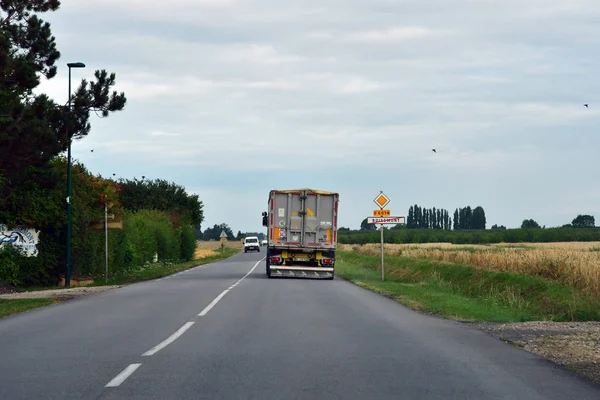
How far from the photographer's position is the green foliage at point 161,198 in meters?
91.7

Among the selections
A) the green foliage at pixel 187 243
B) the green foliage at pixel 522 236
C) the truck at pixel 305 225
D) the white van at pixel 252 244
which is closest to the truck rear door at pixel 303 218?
the truck at pixel 305 225

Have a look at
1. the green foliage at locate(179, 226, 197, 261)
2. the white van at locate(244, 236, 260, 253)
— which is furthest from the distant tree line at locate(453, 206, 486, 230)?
the green foliage at locate(179, 226, 197, 261)

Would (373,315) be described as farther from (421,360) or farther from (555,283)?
(555,283)

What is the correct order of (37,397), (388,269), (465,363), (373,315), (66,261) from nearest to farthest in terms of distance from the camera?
(37,397)
(465,363)
(373,315)
(66,261)
(388,269)

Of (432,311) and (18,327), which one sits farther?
(432,311)

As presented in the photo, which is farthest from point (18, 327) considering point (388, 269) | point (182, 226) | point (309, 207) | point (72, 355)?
point (182, 226)

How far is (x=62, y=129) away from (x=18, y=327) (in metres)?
16.1

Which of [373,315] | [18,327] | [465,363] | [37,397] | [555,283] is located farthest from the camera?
[555,283]

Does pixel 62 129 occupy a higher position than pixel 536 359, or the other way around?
pixel 62 129

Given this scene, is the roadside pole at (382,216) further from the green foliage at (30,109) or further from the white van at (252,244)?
the white van at (252,244)

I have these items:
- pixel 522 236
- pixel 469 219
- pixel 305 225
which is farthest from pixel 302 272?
pixel 469 219

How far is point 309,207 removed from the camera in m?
34.3

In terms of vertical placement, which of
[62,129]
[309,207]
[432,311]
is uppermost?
[62,129]

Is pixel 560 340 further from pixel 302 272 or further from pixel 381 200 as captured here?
pixel 302 272
